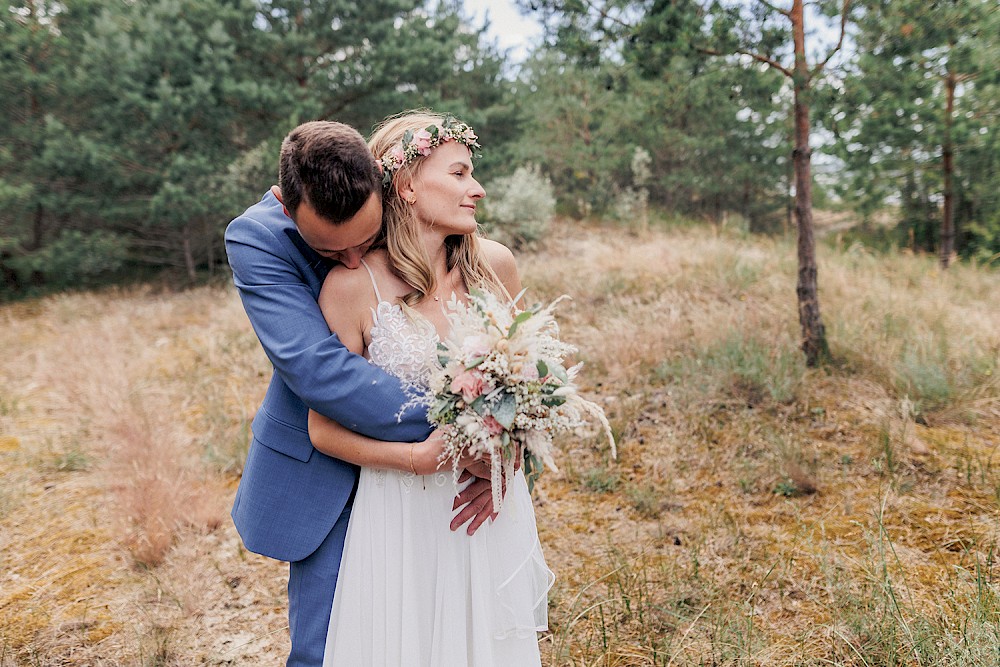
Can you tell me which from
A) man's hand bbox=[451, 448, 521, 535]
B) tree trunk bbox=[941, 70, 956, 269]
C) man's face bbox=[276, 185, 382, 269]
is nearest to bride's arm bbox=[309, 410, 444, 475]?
man's hand bbox=[451, 448, 521, 535]

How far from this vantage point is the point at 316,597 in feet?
5.83

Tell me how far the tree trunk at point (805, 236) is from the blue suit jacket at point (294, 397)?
4.05 m

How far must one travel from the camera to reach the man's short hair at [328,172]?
4.76 feet

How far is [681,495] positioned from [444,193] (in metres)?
2.72

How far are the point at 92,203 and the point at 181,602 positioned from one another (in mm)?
11870

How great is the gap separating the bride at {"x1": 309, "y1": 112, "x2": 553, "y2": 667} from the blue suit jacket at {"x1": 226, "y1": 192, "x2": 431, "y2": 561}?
81 millimetres

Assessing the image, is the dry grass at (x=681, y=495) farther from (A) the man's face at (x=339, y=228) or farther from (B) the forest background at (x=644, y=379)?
(A) the man's face at (x=339, y=228)

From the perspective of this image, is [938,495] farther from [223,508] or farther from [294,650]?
[223,508]

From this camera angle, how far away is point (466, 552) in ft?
5.73

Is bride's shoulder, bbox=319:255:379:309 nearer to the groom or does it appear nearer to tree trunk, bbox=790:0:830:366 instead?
the groom

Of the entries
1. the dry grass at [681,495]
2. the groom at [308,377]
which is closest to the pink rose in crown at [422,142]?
the groom at [308,377]

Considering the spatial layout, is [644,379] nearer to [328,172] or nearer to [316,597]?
[316,597]

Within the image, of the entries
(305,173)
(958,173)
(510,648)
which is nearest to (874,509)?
(510,648)

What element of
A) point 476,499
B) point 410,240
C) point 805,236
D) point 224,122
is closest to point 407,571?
point 476,499
